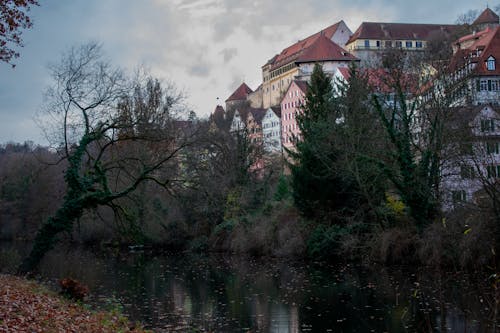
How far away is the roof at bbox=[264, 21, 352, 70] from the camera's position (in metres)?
126

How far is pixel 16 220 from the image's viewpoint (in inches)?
2319

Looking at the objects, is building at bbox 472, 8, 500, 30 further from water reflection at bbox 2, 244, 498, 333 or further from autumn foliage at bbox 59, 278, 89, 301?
autumn foliage at bbox 59, 278, 89, 301

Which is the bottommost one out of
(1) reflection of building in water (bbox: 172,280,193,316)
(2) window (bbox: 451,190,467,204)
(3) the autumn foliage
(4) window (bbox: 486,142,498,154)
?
(1) reflection of building in water (bbox: 172,280,193,316)

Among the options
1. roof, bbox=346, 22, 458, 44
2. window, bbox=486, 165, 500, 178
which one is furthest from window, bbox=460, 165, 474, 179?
roof, bbox=346, 22, 458, 44

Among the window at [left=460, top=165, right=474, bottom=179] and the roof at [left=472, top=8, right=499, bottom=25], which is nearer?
the window at [left=460, top=165, right=474, bottom=179]

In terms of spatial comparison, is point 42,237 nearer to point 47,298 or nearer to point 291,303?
point 47,298

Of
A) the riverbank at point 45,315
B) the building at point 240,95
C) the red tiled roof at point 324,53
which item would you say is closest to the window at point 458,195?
the riverbank at point 45,315

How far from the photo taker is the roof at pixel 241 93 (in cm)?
15238

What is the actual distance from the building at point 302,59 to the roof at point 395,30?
5297mm

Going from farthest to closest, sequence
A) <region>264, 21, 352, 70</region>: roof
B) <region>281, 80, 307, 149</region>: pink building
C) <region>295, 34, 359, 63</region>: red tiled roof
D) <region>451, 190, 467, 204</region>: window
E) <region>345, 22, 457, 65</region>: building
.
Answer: <region>264, 21, 352, 70</region>: roof → <region>345, 22, 457, 65</region>: building → <region>295, 34, 359, 63</region>: red tiled roof → <region>281, 80, 307, 149</region>: pink building → <region>451, 190, 467, 204</region>: window

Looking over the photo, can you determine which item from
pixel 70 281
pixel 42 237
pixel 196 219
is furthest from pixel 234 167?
pixel 70 281

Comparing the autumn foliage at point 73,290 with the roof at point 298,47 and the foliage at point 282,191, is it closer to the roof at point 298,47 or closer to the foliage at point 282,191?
the foliage at point 282,191

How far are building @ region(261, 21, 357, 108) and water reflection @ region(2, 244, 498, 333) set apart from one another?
84.3m

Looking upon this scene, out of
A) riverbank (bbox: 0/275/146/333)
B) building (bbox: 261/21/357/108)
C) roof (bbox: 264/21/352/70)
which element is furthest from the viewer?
roof (bbox: 264/21/352/70)
